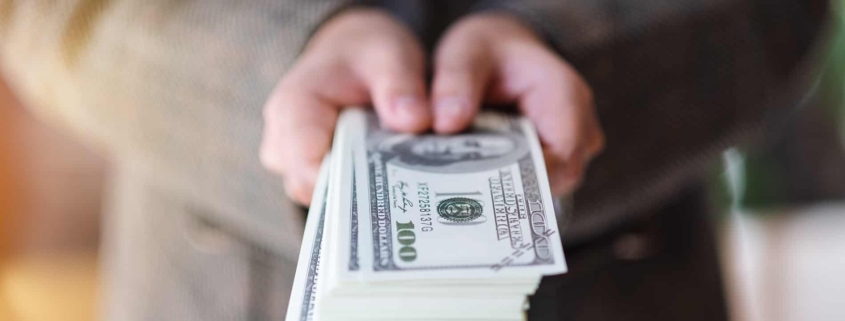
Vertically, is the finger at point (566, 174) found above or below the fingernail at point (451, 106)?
below

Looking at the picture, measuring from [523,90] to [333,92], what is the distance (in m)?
0.14

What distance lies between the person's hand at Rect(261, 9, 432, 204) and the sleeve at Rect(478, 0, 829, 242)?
122 mm

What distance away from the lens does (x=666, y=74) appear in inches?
21.0

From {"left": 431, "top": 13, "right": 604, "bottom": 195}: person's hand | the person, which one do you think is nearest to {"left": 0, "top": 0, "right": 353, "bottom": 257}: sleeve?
the person

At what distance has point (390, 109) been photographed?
434 mm

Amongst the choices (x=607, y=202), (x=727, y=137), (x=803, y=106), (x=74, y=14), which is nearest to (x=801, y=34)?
(x=727, y=137)

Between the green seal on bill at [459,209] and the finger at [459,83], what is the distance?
0.26ft

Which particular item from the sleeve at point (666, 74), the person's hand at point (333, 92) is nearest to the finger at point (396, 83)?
the person's hand at point (333, 92)

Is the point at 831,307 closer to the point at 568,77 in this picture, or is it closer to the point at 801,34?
the point at 801,34

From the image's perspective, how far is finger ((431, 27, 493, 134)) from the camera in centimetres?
44

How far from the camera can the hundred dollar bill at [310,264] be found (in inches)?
13.8

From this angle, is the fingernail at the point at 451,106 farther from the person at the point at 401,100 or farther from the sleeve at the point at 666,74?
the sleeve at the point at 666,74

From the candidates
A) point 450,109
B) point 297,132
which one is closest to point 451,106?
point 450,109

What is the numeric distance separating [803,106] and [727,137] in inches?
34.4
